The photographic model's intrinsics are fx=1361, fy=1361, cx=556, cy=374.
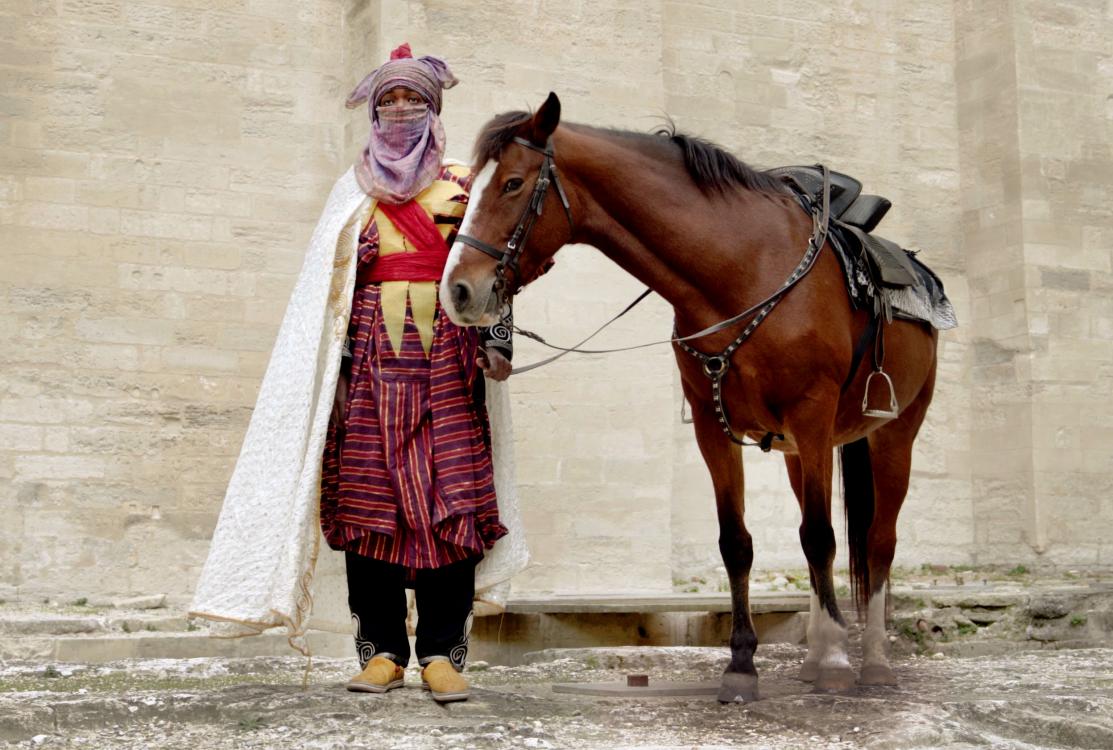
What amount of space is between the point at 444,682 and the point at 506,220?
1265mm

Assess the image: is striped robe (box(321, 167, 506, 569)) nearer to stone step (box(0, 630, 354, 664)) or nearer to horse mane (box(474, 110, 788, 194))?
horse mane (box(474, 110, 788, 194))

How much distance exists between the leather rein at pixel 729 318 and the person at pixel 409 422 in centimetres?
22

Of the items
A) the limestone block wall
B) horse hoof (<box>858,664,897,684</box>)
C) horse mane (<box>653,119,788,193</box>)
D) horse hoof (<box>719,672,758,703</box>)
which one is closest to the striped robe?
horse mane (<box>653,119,788,193</box>)

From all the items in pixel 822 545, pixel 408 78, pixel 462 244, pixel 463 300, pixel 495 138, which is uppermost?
pixel 408 78

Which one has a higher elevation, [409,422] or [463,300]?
[463,300]

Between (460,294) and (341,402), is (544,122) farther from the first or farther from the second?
(341,402)

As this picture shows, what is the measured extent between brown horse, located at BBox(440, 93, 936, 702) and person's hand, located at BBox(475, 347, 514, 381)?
15 centimetres

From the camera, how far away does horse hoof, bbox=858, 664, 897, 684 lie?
15.3 ft

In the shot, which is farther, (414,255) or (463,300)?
(414,255)

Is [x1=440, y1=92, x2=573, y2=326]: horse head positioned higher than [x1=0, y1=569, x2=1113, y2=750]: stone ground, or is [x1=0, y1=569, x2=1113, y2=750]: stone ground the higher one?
[x1=440, y1=92, x2=573, y2=326]: horse head

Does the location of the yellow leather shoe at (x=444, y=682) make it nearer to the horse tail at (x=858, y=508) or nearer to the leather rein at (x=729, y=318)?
the leather rein at (x=729, y=318)

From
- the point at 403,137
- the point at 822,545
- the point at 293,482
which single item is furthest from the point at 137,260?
the point at 822,545

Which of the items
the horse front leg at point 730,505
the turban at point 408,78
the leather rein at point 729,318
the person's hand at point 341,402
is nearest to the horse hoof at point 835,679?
the horse front leg at point 730,505

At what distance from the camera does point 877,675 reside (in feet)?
15.4
